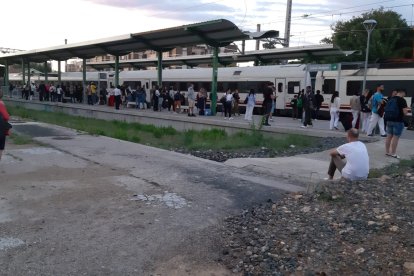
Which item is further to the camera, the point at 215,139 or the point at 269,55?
the point at 269,55

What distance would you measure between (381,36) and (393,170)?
3412cm

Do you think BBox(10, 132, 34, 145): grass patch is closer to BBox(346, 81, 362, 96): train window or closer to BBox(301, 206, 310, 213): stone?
BBox(301, 206, 310, 213): stone

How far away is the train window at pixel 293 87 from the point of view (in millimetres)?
26844

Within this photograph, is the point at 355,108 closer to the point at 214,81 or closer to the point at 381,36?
the point at 214,81

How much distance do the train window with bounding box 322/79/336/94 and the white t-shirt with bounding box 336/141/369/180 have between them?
61.0 ft

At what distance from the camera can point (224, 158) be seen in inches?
458

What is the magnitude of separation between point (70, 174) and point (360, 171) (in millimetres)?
5548

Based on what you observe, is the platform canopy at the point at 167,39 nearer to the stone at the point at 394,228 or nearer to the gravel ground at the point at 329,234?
the gravel ground at the point at 329,234

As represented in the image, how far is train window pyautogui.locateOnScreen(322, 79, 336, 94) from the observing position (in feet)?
83.3

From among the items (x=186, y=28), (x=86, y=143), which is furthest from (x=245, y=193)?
(x=186, y=28)

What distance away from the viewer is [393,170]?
9000 mm

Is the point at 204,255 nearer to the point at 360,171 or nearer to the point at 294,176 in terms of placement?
the point at 360,171

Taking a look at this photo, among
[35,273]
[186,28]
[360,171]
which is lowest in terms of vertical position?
[35,273]

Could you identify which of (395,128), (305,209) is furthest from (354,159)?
(395,128)
